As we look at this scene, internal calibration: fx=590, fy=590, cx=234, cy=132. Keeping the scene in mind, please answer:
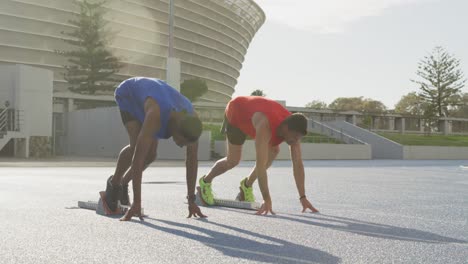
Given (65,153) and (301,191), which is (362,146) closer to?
(65,153)

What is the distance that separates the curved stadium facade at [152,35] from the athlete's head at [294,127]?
5887cm

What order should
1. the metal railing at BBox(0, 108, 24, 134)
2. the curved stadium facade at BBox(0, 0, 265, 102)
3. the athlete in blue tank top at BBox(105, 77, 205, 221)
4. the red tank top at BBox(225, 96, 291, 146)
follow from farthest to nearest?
the curved stadium facade at BBox(0, 0, 265, 102) → the metal railing at BBox(0, 108, 24, 134) → the red tank top at BBox(225, 96, 291, 146) → the athlete in blue tank top at BBox(105, 77, 205, 221)

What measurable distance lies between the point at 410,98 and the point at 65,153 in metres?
76.2

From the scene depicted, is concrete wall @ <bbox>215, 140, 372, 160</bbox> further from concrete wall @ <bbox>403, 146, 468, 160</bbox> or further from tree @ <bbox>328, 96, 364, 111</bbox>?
tree @ <bbox>328, 96, 364, 111</bbox>

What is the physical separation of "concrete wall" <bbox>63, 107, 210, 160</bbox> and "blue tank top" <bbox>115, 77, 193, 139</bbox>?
24.3 meters

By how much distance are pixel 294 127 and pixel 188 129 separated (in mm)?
1152

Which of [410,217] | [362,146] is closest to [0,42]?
[362,146]

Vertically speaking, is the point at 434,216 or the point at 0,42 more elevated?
the point at 0,42

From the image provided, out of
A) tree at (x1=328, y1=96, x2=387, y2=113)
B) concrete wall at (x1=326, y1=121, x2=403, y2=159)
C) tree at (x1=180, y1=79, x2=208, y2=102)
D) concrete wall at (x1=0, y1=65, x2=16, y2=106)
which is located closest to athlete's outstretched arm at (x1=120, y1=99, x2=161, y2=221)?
concrete wall at (x1=0, y1=65, x2=16, y2=106)

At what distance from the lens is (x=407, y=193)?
395 inches

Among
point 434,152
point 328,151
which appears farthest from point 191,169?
point 434,152

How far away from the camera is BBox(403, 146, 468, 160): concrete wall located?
132 ft

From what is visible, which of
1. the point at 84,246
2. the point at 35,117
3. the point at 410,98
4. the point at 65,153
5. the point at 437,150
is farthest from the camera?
the point at 410,98

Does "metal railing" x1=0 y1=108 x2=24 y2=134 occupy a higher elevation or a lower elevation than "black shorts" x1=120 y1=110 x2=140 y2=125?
higher
